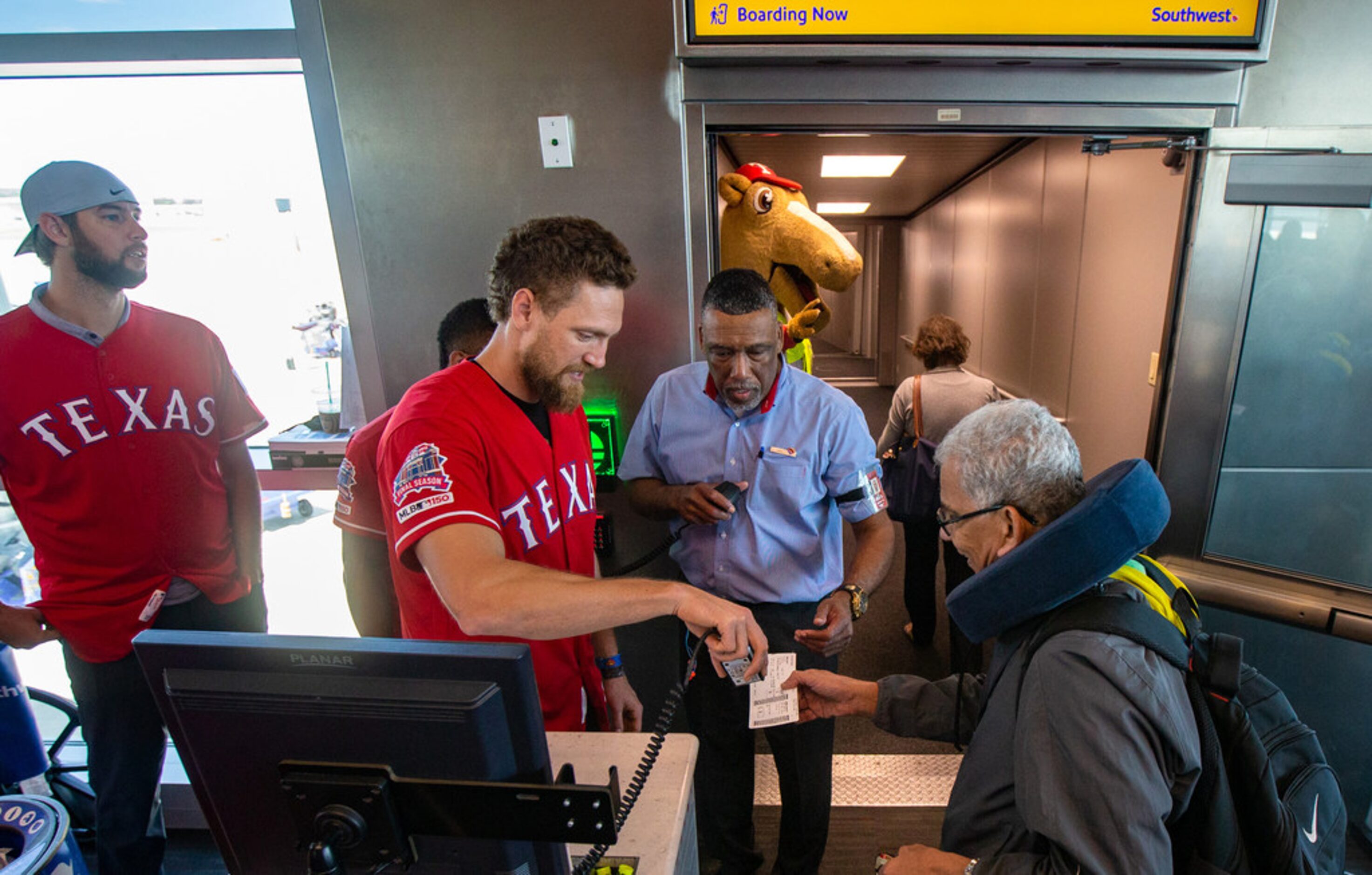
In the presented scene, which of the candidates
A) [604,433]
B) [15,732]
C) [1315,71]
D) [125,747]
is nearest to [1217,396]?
[1315,71]

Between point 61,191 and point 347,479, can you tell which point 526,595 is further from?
point 61,191

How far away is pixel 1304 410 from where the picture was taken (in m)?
2.33

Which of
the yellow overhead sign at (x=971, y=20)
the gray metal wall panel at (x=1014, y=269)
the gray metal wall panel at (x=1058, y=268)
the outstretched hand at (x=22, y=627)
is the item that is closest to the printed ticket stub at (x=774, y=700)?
the yellow overhead sign at (x=971, y=20)

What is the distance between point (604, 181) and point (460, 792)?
6.15 feet

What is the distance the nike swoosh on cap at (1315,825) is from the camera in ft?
3.73

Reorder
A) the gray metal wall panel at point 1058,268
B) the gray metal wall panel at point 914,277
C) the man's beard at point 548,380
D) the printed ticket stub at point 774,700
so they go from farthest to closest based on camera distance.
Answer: the gray metal wall panel at point 914,277 → the gray metal wall panel at point 1058,268 → the printed ticket stub at point 774,700 → the man's beard at point 548,380

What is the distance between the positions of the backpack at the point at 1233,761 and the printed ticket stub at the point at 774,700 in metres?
0.59

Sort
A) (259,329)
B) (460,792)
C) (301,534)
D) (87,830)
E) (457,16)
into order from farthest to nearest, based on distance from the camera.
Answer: (301,534), (259,329), (87,830), (457,16), (460,792)

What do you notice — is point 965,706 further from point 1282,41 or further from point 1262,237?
point 1282,41

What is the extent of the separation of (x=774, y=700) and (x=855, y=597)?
484 millimetres

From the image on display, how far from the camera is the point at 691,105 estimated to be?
80.4 inches

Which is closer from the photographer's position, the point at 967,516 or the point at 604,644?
the point at 967,516

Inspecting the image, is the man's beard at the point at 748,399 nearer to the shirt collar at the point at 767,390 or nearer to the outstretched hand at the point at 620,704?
the shirt collar at the point at 767,390

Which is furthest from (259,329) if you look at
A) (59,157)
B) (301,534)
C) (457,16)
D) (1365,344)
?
(1365,344)
